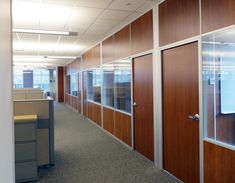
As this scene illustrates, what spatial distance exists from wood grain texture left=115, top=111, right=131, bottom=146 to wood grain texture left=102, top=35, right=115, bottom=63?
1.58m

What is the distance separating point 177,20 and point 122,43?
2.24m

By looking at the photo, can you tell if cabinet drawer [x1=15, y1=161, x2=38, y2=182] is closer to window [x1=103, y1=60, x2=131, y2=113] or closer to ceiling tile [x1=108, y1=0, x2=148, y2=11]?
window [x1=103, y1=60, x2=131, y2=113]

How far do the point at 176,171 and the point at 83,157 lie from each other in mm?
1840

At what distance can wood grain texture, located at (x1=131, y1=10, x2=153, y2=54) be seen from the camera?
4137 millimetres

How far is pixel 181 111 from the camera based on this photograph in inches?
132

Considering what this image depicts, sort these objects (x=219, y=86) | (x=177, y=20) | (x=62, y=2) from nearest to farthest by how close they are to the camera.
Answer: (x=219, y=86)
(x=177, y=20)
(x=62, y=2)

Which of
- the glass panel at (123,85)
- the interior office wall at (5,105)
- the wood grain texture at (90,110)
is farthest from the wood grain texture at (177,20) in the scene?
the wood grain texture at (90,110)

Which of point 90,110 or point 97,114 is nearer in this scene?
point 97,114

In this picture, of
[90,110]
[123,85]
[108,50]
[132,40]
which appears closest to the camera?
[132,40]

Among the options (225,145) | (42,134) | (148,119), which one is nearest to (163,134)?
(148,119)

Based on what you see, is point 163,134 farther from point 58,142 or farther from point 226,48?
point 58,142

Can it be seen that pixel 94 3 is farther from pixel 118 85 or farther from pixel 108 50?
pixel 108 50

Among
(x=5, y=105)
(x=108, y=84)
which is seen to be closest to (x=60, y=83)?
(x=108, y=84)

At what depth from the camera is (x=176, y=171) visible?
11.5 feet
